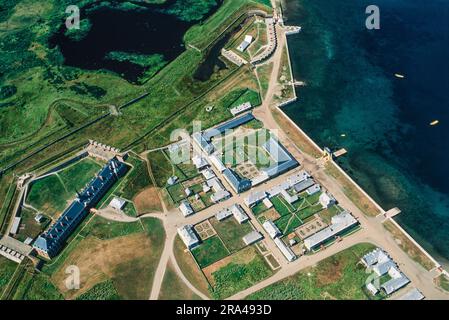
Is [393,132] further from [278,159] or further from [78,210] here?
[78,210]

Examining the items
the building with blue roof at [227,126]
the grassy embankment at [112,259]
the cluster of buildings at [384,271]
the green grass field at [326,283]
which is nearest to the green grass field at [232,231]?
the green grass field at [326,283]

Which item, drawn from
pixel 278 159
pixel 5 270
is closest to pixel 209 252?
pixel 278 159

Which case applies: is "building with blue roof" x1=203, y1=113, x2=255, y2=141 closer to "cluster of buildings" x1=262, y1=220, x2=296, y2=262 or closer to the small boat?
"cluster of buildings" x1=262, y1=220, x2=296, y2=262

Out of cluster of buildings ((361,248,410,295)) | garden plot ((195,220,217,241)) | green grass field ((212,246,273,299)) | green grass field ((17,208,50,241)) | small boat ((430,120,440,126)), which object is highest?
green grass field ((17,208,50,241))

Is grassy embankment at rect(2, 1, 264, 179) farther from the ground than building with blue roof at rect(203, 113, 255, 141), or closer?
farther from the ground

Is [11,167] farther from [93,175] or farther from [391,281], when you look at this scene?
[391,281]

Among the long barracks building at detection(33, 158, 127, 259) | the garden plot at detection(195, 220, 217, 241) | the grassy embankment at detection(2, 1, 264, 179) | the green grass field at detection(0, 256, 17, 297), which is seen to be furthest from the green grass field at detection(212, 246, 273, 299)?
the green grass field at detection(0, 256, 17, 297)

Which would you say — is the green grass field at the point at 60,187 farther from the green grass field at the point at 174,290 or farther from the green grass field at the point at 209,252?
the green grass field at the point at 209,252
